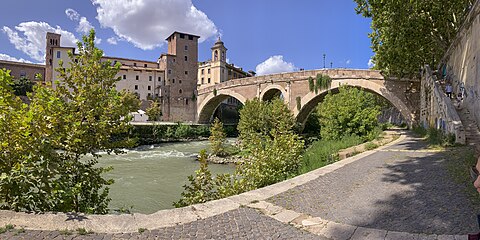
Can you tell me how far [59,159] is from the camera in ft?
14.1

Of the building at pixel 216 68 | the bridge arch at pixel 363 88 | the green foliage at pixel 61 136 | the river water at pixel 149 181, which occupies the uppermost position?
the building at pixel 216 68

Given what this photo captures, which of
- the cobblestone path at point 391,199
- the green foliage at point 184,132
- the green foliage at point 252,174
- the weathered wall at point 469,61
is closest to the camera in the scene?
the cobblestone path at point 391,199

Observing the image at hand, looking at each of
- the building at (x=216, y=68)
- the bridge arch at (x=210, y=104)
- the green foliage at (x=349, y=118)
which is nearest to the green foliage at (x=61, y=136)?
the green foliage at (x=349, y=118)

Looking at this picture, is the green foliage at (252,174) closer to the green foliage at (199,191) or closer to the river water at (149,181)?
the green foliage at (199,191)

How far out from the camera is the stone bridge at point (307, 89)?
2353 centimetres

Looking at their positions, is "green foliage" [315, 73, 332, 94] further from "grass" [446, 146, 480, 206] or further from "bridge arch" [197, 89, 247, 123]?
"grass" [446, 146, 480, 206]

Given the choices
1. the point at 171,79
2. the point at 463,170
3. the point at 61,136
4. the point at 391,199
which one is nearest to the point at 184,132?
the point at 171,79

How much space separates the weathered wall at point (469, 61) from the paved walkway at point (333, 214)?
26.0 feet

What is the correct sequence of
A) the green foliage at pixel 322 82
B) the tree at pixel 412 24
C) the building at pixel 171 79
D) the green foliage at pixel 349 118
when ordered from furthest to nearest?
1. the building at pixel 171 79
2. the green foliage at pixel 322 82
3. the green foliage at pixel 349 118
4. the tree at pixel 412 24

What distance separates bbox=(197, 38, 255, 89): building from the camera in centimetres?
5997

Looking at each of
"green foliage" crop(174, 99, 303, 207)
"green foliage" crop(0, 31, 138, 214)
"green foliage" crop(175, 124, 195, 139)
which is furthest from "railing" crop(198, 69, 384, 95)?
"green foliage" crop(0, 31, 138, 214)

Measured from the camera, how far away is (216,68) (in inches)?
2387

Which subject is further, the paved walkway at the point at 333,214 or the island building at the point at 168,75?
the island building at the point at 168,75

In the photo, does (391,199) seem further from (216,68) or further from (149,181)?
(216,68)
